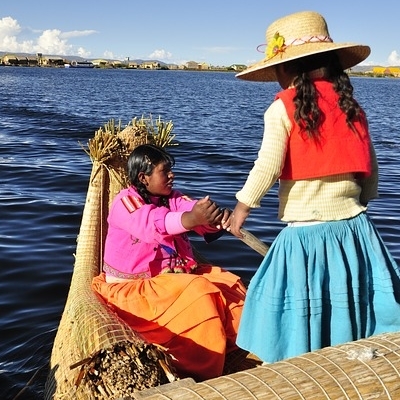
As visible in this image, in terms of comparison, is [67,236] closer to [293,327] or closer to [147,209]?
[147,209]

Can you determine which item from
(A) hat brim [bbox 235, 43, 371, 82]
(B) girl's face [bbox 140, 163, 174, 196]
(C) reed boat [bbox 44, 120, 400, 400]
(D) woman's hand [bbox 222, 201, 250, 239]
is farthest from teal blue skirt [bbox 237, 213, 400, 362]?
(B) girl's face [bbox 140, 163, 174, 196]

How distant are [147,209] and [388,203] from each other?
665cm

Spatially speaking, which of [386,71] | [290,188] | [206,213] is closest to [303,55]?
[290,188]

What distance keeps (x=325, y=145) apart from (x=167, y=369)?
3.62 feet

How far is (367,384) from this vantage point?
1.96m

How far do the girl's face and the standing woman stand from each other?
37.1 inches

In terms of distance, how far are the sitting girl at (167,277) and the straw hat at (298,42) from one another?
0.81 meters

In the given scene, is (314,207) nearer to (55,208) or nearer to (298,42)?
(298,42)

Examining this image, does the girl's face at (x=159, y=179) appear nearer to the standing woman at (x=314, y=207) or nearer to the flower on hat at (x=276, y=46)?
the standing woman at (x=314, y=207)

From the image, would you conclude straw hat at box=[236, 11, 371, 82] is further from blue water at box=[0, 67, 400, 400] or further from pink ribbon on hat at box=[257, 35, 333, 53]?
blue water at box=[0, 67, 400, 400]

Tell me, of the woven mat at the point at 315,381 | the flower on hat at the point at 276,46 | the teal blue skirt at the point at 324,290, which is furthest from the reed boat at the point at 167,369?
the flower on hat at the point at 276,46

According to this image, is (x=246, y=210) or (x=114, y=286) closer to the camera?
(x=246, y=210)

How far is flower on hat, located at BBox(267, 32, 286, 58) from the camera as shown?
2.57 meters

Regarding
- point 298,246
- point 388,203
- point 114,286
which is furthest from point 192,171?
point 298,246
